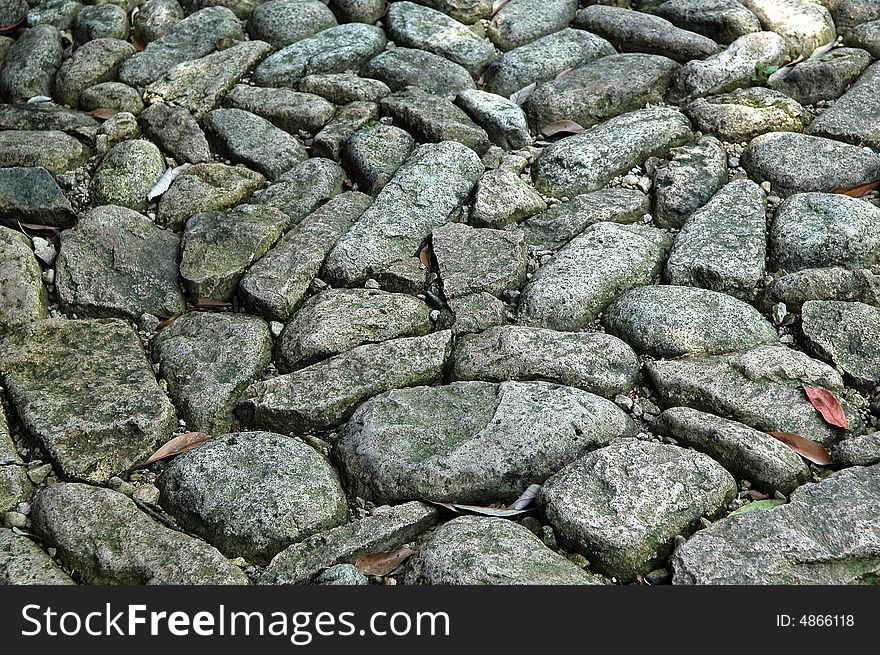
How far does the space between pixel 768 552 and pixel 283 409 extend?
1207 millimetres

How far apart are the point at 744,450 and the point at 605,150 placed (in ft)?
4.63

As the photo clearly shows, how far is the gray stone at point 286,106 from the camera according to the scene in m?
3.37

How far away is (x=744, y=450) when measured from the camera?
2084 mm

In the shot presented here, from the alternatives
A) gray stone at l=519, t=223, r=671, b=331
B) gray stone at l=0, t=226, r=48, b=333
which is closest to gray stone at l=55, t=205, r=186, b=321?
gray stone at l=0, t=226, r=48, b=333

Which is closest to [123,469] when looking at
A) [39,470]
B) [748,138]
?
[39,470]

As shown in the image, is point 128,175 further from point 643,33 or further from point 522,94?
point 643,33

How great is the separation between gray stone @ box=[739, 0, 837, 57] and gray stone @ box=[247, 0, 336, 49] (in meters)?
1.85

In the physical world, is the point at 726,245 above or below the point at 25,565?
above

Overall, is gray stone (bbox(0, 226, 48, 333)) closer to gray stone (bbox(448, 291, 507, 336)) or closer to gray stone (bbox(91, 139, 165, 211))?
gray stone (bbox(91, 139, 165, 211))

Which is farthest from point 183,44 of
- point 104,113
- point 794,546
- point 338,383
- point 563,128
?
point 794,546

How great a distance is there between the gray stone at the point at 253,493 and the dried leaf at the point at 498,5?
2505 mm

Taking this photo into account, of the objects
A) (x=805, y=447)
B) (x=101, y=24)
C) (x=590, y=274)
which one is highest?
(x=101, y=24)

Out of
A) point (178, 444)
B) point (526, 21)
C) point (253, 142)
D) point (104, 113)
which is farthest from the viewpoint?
point (526, 21)

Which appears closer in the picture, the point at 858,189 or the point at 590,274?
the point at 590,274
